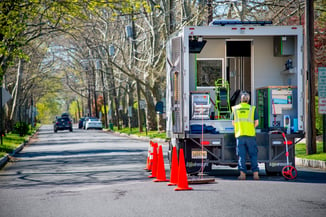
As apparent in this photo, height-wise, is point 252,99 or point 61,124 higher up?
point 252,99

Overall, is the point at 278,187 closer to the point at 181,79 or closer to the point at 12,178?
the point at 181,79

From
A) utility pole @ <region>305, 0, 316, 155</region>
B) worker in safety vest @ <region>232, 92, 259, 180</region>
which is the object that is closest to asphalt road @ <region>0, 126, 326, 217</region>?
worker in safety vest @ <region>232, 92, 259, 180</region>

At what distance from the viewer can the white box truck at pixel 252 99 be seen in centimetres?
1456

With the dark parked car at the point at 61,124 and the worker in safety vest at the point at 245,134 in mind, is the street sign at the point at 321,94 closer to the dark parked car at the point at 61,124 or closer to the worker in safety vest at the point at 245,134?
the worker in safety vest at the point at 245,134

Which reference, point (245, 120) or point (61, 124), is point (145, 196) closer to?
point (245, 120)

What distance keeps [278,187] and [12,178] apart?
23.8 ft

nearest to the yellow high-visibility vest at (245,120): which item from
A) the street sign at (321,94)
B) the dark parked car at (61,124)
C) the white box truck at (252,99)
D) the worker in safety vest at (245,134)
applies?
the worker in safety vest at (245,134)

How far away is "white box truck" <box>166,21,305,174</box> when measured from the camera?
1456 cm

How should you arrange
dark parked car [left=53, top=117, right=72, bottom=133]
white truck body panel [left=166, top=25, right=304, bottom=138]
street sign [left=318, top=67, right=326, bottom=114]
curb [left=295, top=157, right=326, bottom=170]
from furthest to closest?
dark parked car [left=53, top=117, right=72, bottom=133], street sign [left=318, top=67, right=326, bottom=114], curb [left=295, top=157, right=326, bottom=170], white truck body panel [left=166, top=25, right=304, bottom=138]

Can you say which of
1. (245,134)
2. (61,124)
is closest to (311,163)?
(245,134)

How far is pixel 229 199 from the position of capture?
10633mm

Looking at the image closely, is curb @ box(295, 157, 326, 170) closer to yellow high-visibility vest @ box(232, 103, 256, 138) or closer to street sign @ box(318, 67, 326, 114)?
street sign @ box(318, 67, 326, 114)

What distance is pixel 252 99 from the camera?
16.4 m

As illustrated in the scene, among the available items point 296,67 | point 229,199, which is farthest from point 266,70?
point 229,199
